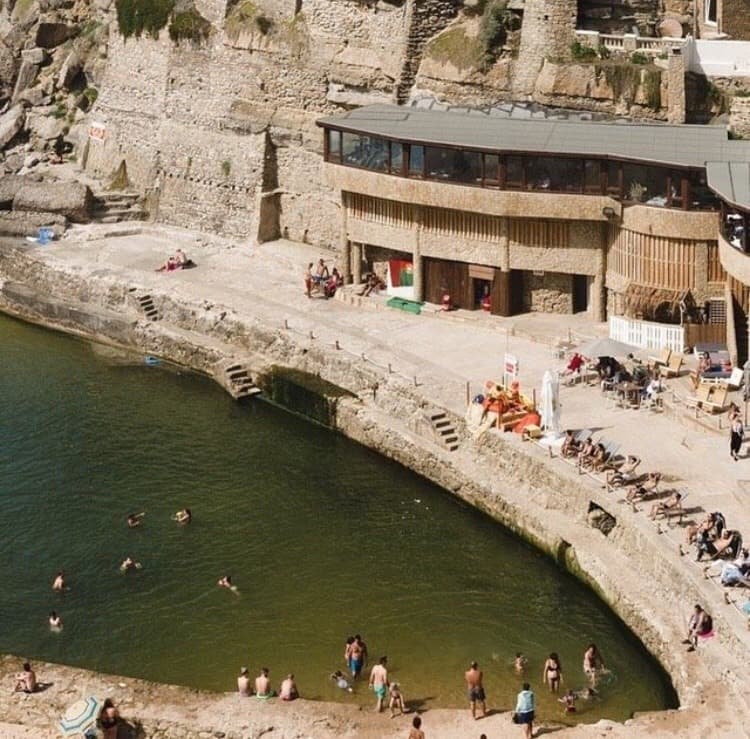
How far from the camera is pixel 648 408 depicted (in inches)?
1959

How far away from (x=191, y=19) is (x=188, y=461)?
1161 inches

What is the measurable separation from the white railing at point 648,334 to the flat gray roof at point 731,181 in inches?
212

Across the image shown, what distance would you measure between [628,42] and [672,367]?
15.3m

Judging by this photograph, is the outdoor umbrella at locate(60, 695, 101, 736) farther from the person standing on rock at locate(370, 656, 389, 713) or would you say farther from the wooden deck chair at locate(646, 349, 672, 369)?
the wooden deck chair at locate(646, 349, 672, 369)

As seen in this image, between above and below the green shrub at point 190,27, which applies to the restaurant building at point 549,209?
below

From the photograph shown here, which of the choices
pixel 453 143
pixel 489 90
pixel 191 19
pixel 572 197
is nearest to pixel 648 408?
pixel 572 197

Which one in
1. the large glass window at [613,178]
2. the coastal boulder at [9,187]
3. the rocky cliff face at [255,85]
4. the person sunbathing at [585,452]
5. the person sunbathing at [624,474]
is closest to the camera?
the person sunbathing at [624,474]

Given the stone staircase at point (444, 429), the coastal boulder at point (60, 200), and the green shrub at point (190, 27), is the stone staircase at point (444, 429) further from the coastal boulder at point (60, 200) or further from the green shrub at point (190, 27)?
the green shrub at point (190, 27)

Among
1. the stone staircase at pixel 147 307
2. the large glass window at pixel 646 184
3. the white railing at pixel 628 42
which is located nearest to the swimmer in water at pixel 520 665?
the large glass window at pixel 646 184

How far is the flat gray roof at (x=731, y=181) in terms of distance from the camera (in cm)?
4878

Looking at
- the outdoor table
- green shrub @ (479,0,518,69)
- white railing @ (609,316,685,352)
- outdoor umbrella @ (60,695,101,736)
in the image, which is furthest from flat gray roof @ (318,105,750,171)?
outdoor umbrella @ (60,695,101,736)

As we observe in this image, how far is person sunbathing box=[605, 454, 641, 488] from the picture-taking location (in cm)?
4455

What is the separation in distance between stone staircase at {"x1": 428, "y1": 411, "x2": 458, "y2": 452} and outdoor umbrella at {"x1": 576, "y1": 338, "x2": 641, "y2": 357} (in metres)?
4.90

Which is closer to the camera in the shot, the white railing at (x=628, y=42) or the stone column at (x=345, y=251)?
the white railing at (x=628, y=42)
